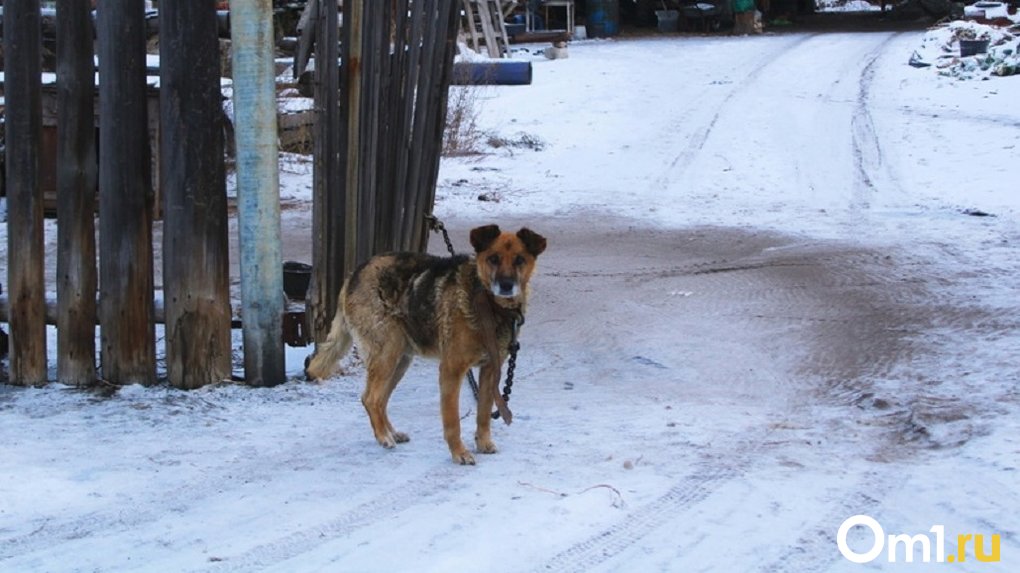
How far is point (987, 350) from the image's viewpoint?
24.1ft

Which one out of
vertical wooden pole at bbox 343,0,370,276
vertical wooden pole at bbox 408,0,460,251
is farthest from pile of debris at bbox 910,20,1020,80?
vertical wooden pole at bbox 343,0,370,276

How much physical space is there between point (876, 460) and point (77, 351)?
420 centimetres

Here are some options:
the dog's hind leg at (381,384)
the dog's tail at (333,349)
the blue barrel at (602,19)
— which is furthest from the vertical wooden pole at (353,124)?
the blue barrel at (602,19)

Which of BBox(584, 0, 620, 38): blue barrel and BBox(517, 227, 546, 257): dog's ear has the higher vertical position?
BBox(584, 0, 620, 38): blue barrel

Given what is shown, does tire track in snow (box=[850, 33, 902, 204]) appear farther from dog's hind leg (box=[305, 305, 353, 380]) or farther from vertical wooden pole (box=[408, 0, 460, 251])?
dog's hind leg (box=[305, 305, 353, 380])

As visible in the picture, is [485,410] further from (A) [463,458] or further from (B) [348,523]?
(B) [348,523]

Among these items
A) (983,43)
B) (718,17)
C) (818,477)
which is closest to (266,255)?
(818,477)

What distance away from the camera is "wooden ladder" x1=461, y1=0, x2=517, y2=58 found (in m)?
27.5

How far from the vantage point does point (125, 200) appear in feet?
21.8

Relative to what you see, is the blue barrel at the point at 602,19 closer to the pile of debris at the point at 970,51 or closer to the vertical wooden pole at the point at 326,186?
the pile of debris at the point at 970,51

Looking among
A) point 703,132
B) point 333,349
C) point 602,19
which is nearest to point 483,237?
point 333,349

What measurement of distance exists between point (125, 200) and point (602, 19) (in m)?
31.6

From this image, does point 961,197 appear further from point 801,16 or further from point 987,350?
point 801,16

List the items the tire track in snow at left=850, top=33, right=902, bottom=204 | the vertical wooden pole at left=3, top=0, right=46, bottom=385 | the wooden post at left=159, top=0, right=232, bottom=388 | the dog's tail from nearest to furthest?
1. the dog's tail
2. the wooden post at left=159, top=0, right=232, bottom=388
3. the vertical wooden pole at left=3, top=0, right=46, bottom=385
4. the tire track in snow at left=850, top=33, right=902, bottom=204
